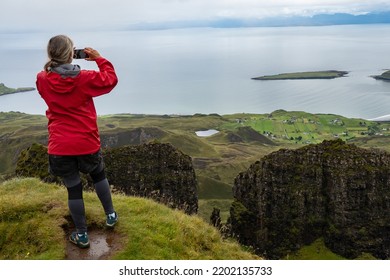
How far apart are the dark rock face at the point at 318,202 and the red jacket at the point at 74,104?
5444 cm

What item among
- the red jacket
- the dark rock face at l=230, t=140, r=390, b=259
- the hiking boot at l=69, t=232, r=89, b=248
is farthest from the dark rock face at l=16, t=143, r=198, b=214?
the red jacket

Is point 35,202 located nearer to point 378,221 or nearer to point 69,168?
point 69,168

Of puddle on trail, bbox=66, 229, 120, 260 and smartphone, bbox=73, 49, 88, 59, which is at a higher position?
smartphone, bbox=73, 49, 88, 59

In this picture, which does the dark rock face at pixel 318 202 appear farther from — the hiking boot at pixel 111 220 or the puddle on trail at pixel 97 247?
the puddle on trail at pixel 97 247

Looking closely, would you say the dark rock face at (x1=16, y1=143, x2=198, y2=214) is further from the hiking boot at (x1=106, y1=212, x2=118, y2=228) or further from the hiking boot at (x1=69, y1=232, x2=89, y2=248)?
the hiking boot at (x1=69, y1=232, x2=89, y2=248)

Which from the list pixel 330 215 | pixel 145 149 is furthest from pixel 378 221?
pixel 145 149

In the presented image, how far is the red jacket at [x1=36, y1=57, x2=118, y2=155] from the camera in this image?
9.23 metres

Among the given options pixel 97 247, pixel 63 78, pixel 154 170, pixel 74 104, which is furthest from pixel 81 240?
pixel 154 170

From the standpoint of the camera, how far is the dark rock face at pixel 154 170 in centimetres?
6303

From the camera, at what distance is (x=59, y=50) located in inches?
355

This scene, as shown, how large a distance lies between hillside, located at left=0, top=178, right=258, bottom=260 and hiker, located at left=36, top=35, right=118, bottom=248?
2.62 feet

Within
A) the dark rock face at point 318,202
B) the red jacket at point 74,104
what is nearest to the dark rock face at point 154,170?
the dark rock face at point 318,202

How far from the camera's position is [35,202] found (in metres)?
12.3

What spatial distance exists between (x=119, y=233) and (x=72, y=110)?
3715mm
